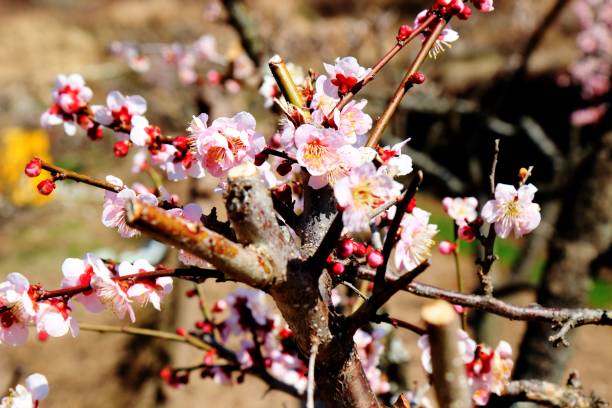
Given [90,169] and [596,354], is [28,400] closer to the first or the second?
[596,354]

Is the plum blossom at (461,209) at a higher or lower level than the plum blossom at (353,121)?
higher

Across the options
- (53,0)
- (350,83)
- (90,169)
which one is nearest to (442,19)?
(350,83)

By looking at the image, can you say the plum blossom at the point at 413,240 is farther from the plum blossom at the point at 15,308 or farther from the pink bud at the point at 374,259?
the plum blossom at the point at 15,308

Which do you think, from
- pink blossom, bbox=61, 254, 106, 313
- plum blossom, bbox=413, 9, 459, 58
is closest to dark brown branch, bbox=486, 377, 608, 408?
plum blossom, bbox=413, 9, 459, 58

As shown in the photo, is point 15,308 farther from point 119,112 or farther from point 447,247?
point 447,247

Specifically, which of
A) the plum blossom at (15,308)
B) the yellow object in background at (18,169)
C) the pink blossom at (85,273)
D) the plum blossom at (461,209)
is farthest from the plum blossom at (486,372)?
the yellow object in background at (18,169)

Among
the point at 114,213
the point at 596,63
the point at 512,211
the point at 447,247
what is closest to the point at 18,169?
the point at 596,63
